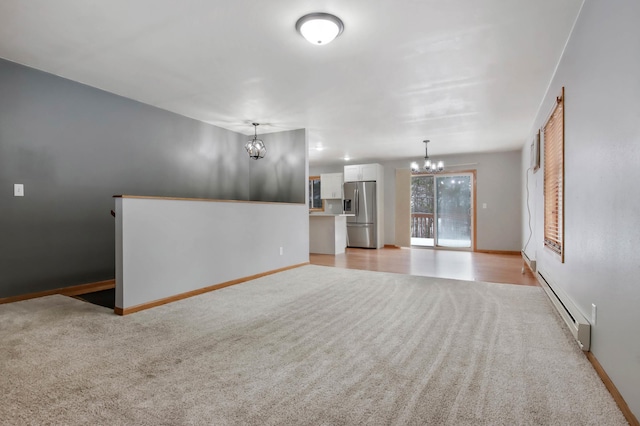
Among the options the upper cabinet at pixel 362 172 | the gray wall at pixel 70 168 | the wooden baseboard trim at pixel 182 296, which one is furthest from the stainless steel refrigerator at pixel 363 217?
the gray wall at pixel 70 168

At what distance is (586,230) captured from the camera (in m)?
2.17

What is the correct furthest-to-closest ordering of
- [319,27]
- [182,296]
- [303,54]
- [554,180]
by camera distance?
[182,296], [554,180], [303,54], [319,27]

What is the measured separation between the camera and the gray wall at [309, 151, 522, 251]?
7.53m

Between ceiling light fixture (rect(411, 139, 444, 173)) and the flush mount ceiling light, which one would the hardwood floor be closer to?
ceiling light fixture (rect(411, 139, 444, 173))

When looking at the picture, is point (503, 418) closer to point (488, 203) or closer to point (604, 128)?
point (604, 128)

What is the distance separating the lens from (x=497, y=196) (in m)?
7.70

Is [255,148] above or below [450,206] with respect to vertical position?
above

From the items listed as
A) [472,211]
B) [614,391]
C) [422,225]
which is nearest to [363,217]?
[422,225]

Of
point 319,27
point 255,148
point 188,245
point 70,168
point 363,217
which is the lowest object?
point 188,245

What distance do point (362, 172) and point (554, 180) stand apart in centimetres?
548

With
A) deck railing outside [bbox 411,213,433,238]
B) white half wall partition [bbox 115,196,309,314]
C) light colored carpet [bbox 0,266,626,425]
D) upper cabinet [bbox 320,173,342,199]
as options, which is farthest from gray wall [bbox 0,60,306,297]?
deck railing outside [bbox 411,213,433,238]

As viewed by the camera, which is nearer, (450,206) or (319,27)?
(319,27)

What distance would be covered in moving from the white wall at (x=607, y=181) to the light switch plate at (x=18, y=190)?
494cm

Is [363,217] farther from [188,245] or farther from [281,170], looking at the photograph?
[188,245]
